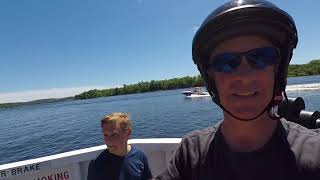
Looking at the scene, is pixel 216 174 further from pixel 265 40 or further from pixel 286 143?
pixel 265 40

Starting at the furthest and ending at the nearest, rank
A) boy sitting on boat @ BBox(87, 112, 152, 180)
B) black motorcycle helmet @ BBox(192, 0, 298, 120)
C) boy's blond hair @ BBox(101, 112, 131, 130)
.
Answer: boy's blond hair @ BBox(101, 112, 131, 130) < boy sitting on boat @ BBox(87, 112, 152, 180) < black motorcycle helmet @ BBox(192, 0, 298, 120)

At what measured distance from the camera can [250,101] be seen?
1200 mm

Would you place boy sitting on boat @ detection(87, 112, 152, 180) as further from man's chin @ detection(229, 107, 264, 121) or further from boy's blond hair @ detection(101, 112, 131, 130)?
man's chin @ detection(229, 107, 264, 121)

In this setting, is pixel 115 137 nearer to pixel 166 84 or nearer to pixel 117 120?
pixel 117 120

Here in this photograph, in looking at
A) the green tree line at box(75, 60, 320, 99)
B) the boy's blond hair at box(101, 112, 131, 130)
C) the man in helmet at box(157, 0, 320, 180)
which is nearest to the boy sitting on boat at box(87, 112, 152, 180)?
the boy's blond hair at box(101, 112, 131, 130)

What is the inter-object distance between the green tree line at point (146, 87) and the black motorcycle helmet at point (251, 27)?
123 meters

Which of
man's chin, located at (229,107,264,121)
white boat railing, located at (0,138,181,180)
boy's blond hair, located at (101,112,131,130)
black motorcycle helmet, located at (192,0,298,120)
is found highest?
black motorcycle helmet, located at (192,0,298,120)

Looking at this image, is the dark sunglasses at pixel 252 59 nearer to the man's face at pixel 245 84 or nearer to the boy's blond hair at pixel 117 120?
the man's face at pixel 245 84

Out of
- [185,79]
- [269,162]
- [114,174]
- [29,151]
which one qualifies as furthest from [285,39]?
[185,79]

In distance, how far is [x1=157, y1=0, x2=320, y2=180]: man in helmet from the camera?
3.89 feet

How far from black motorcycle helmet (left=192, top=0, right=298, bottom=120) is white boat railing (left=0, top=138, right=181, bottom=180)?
2.87m

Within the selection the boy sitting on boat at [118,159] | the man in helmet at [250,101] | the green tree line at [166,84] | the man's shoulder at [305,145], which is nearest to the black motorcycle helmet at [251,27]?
the man in helmet at [250,101]

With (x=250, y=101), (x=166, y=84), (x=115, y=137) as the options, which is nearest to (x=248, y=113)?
(x=250, y=101)

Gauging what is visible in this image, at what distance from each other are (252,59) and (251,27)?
0.39ft
